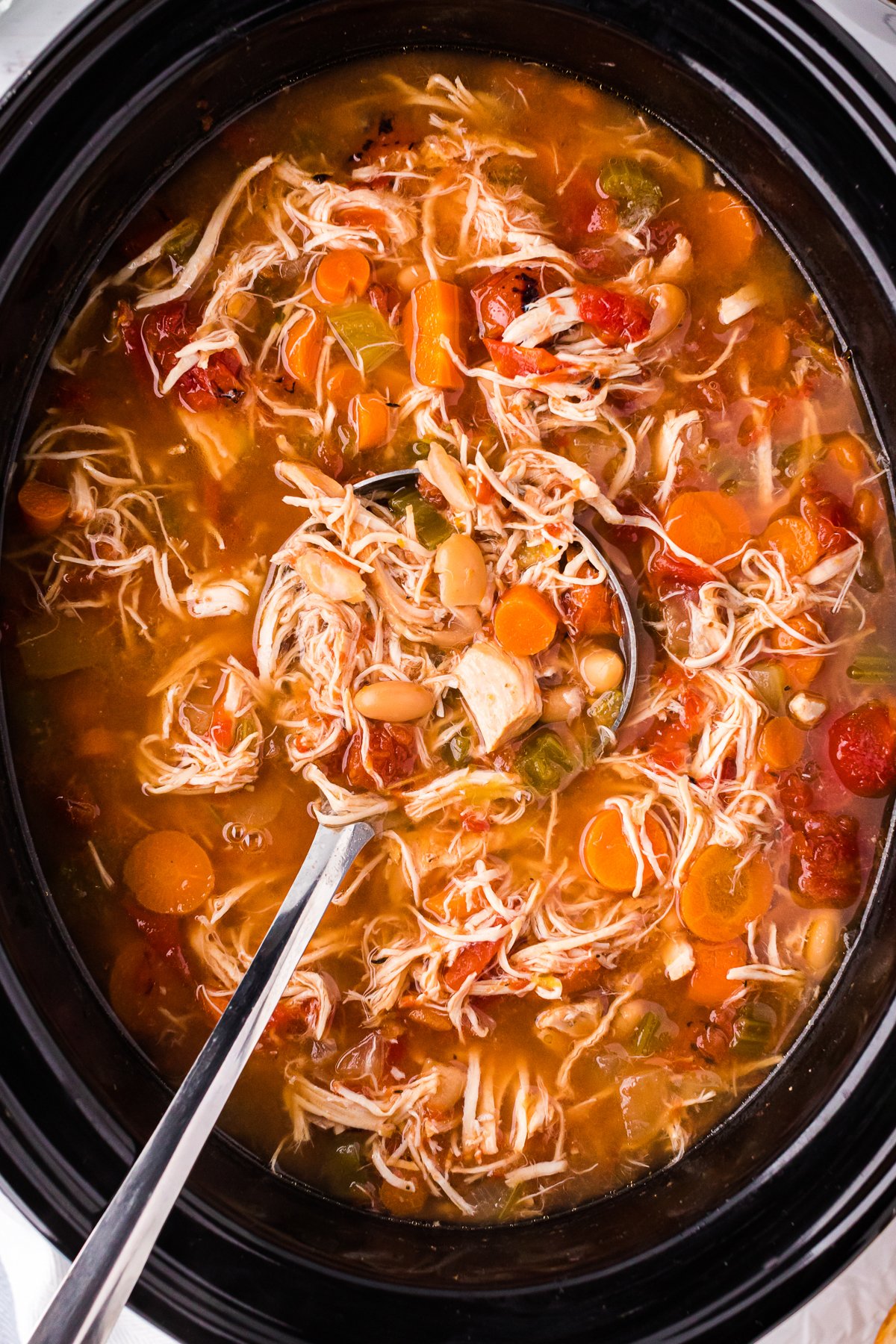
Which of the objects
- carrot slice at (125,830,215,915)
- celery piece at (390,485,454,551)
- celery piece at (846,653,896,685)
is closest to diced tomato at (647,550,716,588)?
celery piece at (846,653,896,685)

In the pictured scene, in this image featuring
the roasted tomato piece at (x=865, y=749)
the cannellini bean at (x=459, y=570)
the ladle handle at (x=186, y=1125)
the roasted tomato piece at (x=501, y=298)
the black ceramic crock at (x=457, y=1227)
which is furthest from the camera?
the roasted tomato piece at (x=865, y=749)

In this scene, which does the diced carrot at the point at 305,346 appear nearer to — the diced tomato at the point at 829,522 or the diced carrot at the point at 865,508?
the diced tomato at the point at 829,522

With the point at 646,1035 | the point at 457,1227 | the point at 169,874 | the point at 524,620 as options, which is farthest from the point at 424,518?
the point at 457,1227

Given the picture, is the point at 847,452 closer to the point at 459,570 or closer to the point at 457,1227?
the point at 459,570

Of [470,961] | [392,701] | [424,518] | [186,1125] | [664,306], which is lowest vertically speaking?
[186,1125]

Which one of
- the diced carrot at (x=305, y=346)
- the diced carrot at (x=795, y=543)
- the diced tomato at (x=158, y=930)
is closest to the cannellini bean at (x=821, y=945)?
the diced carrot at (x=795, y=543)

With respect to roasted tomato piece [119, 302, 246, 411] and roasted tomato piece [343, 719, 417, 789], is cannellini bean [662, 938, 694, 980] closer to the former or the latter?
roasted tomato piece [343, 719, 417, 789]

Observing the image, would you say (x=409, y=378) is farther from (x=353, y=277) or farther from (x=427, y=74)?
(x=427, y=74)
